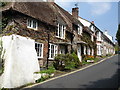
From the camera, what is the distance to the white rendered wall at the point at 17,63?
9.59 meters

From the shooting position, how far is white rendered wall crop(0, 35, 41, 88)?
959 centimetres

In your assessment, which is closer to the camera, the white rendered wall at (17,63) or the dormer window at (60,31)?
the white rendered wall at (17,63)

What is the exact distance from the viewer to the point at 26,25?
48.3 ft

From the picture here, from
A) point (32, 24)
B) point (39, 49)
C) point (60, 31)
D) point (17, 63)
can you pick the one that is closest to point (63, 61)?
point (39, 49)

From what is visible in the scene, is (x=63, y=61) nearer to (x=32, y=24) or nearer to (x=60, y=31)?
(x=32, y=24)

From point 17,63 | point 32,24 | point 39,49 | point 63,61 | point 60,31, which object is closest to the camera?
point 17,63

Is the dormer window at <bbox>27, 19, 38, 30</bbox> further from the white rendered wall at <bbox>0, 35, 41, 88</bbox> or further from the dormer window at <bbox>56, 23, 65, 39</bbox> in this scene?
the dormer window at <bbox>56, 23, 65, 39</bbox>

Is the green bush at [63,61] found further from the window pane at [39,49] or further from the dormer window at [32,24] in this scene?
the dormer window at [32,24]

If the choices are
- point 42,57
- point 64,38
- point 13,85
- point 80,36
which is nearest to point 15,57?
point 13,85

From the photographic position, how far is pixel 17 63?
10.3 m

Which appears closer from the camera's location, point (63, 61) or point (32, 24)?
point (32, 24)

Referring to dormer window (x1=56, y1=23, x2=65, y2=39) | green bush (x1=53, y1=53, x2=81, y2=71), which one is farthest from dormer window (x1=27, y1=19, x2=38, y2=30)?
dormer window (x1=56, y1=23, x2=65, y2=39)

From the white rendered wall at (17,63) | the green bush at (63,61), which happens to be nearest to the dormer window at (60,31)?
the green bush at (63,61)

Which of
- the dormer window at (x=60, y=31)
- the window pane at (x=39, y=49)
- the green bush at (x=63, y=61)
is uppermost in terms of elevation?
the dormer window at (x=60, y=31)
